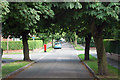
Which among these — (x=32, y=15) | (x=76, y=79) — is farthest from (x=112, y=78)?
(x=32, y=15)

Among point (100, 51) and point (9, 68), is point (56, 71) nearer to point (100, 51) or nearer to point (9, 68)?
point (9, 68)

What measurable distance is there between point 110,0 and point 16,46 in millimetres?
32655

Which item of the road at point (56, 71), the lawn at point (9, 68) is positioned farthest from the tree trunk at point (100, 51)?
the lawn at point (9, 68)

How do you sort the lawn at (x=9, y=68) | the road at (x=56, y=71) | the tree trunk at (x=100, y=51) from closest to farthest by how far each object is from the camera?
1. the tree trunk at (x=100, y=51)
2. the road at (x=56, y=71)
3. the lawn at (x=9, y=68)

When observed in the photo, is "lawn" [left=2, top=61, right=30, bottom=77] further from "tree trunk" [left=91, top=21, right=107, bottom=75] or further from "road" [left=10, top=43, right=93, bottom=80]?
"tree trunk" [left=91, top=21, right=107, bottom=75]

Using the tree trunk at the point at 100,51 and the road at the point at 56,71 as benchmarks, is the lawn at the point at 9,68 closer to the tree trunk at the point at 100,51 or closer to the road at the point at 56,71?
the road at the point at 56,71

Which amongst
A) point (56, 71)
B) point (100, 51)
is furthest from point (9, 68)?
point (100, 51)

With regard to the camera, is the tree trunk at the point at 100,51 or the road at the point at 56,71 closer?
the tree trunk at the point at 100,51

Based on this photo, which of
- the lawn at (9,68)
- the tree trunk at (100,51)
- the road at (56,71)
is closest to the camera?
the tree trunk at (100,51)

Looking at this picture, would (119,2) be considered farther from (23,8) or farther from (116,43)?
(116,43)

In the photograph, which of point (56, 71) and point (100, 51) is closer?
point (100, 51)

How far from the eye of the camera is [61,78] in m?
11.7

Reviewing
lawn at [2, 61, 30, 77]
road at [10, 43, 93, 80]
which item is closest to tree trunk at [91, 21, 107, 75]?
road at [10, 43, 93, 80]

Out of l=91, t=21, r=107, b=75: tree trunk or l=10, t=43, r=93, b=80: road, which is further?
l=10, t=43, r=93, b=80: road
